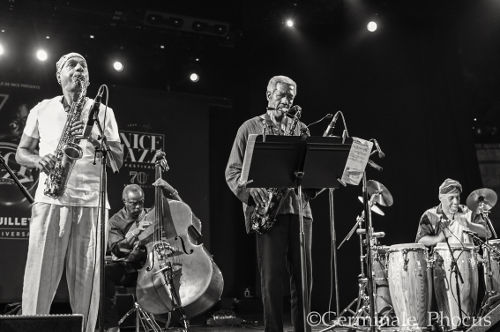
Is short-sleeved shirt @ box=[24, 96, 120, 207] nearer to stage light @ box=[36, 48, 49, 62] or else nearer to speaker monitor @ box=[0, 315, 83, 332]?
speaker monitor @ box=[0, 315, 83, 332]

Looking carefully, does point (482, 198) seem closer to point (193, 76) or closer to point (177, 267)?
point (177, 267)

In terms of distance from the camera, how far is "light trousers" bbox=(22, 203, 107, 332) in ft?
11.6

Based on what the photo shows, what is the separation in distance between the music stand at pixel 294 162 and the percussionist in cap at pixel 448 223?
408 cm

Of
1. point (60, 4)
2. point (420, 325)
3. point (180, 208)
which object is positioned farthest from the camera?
point (60, 4)

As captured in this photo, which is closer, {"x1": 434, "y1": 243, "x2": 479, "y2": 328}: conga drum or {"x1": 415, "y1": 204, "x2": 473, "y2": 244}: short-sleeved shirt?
{"x1": 434, "y1": 243, "x2": 479, "y2": 328}: conga drum

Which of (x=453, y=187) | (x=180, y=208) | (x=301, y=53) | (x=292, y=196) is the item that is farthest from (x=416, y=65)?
(x=292, y=196)

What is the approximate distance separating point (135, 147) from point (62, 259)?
6.33 meters

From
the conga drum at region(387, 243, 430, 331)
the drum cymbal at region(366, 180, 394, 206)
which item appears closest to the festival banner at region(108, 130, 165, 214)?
the drum cymbal at region(366, 180, 394, 206)

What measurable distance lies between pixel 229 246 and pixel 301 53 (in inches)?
148

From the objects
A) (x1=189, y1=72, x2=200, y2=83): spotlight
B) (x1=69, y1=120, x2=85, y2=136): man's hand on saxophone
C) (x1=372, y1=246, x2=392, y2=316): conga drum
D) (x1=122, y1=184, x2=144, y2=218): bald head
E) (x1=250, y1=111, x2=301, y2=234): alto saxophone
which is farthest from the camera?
(x1=189, y1=72, x2=200, y2=83): spotlight

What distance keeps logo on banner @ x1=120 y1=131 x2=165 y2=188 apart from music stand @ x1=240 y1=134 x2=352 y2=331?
20.8 feet

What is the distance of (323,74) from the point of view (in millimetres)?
10234

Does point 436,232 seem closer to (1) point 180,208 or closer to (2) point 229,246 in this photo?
(1) point 180,208

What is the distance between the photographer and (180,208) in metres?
6.28
